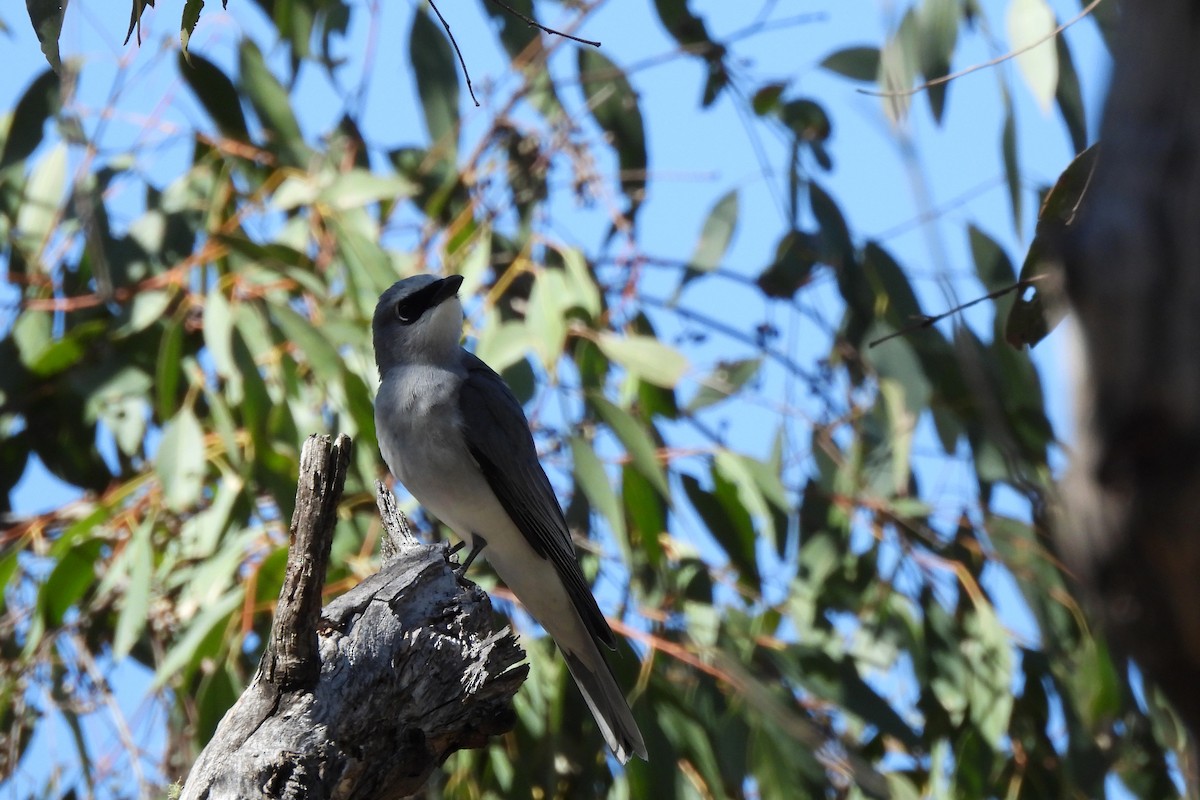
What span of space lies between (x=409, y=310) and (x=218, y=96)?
126 cm

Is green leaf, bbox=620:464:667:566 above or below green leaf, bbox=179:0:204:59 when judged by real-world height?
below

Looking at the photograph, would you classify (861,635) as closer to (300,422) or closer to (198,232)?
(300,422)

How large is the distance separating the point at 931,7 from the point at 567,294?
1540 millimetres

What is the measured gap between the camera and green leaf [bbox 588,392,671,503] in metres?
4.36

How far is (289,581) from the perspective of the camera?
2426 millimetres

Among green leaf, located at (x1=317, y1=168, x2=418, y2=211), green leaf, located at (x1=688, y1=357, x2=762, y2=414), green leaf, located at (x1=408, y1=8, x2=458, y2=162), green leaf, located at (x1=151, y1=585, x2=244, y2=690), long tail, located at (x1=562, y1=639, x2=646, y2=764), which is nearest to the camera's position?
long tail, located at (x1=562, y1=639, x2=646, y2=764)

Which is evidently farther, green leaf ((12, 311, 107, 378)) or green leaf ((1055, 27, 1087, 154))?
green leaf ((12, 311, 107, 378))

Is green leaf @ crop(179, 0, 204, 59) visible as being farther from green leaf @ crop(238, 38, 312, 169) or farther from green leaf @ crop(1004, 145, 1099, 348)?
green leaf @ crop(238, 38, 312, 169)

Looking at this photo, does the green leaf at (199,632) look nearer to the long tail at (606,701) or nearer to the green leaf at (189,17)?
the long tail at (606,701)

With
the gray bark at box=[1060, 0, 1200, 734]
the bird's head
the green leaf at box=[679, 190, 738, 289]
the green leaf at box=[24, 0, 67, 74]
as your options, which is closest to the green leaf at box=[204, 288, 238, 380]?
the bird's head

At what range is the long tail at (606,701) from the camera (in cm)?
395

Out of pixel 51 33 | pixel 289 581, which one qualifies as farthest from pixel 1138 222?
pixel 289 581

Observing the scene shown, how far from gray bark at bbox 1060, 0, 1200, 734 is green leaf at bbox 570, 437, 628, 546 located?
345cm

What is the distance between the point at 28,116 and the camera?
4965mm
